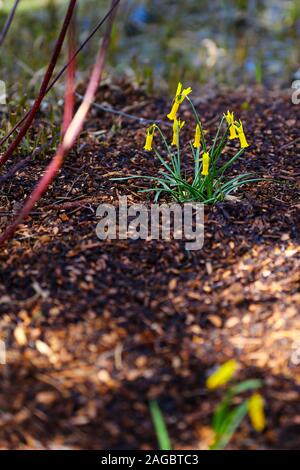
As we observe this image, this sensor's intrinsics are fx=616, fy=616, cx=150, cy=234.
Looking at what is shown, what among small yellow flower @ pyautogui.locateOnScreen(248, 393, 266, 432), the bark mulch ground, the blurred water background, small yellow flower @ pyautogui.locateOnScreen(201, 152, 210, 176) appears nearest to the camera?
small yellow flower @ pyautogui.locateOnScreen(248, 393, 266, 432)

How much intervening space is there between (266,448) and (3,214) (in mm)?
1313

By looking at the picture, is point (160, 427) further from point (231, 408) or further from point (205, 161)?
point (205, 161)

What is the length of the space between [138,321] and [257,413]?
498mm

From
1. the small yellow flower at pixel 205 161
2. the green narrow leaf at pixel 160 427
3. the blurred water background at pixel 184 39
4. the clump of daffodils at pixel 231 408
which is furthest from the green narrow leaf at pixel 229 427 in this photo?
the blurred water background at pixel 184 39

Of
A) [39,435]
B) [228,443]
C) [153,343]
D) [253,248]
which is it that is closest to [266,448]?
[228,443]

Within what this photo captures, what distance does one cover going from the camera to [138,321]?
1848mm

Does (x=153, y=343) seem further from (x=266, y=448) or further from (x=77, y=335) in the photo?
(x=266, y=448)

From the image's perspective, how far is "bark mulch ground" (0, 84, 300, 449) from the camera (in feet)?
5.40

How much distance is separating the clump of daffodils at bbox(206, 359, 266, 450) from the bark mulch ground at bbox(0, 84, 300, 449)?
0.10ft

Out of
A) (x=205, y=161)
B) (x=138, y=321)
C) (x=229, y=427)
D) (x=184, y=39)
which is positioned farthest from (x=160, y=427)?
(x=184, y=39)

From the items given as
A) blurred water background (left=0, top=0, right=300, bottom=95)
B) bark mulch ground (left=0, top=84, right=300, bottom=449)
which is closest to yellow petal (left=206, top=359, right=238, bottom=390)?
bark mulch ground (left=0, top=84, right=300, bottom=449)

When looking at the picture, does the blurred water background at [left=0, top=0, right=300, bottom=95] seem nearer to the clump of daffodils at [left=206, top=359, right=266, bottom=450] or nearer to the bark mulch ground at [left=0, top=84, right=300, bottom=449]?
the bark mulch ground at [left=0, top=84, right=300, bottom=449]

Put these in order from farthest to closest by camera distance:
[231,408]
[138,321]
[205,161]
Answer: [205,161] < [138,321] < [231,408]

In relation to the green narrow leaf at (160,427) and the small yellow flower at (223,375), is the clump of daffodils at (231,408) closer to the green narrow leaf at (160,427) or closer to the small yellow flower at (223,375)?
the small yellow flower at (223,375)
